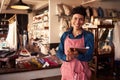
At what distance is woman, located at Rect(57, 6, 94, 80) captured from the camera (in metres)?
1.57

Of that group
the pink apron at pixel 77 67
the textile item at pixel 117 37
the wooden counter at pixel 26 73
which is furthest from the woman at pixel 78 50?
the textile item at pixel 117 37

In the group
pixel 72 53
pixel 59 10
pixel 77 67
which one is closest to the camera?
pixel 72 53

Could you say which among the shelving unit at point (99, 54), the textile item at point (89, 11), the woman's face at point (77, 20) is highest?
the textile item at point (89, 11)

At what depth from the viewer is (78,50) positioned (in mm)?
1532

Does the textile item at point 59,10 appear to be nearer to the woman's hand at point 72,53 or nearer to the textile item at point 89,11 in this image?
the textile item at point 89,11

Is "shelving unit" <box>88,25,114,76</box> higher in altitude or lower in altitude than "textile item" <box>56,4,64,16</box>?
lower

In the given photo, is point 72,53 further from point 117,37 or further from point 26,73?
point 117,37

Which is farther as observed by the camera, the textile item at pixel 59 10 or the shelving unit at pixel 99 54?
the textile item at pixel 59 10

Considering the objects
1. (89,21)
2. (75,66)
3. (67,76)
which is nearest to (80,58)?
(75,66)

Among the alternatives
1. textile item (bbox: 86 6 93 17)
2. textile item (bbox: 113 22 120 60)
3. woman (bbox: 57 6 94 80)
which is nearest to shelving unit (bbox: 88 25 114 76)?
textile item (bbox: 113 22 120 60)

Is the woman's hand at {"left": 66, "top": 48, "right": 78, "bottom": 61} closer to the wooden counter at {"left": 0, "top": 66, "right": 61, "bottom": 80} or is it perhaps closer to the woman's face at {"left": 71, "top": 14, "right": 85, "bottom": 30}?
the woman's face at {"left": 71, "top": 14, "right": 85, "bottom": 30}

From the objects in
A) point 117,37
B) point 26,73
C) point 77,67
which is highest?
point 117,37

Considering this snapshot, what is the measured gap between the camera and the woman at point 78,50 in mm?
1565

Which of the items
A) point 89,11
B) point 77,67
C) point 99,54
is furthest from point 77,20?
point 89,11
